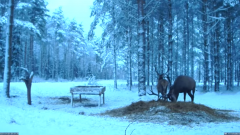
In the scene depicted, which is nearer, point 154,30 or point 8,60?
point 8,60

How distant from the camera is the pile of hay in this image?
838 centimetres

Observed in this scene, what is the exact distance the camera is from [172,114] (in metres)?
8.84

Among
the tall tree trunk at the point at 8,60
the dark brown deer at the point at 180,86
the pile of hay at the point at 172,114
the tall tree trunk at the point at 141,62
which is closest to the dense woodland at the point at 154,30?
the tall tree trunk at the point at 141,62

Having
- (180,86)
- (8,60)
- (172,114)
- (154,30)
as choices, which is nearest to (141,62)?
(180,86)

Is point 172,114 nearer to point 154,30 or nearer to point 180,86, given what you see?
point 180,86

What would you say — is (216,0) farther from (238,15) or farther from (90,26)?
(90,26)

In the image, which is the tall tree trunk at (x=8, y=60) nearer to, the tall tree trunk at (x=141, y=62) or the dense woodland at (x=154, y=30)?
the dense woodland at (x=154, y=30)

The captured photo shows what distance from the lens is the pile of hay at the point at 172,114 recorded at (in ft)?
27.5

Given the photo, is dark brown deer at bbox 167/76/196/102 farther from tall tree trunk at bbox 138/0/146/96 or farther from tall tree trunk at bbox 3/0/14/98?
tall tree trunk at bbox 3/0/14/98

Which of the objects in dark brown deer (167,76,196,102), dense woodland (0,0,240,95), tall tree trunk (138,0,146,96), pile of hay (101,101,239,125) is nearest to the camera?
pile of hay (101,101,239,125)

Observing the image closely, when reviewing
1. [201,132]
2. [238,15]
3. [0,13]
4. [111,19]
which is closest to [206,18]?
[238,15]

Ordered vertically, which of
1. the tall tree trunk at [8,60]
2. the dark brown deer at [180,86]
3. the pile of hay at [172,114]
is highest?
the tall tree trunk at [8,60]

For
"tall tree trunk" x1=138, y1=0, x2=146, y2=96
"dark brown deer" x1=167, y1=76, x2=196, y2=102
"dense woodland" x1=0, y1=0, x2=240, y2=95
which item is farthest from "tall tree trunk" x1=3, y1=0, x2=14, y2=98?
"dark brown deer" x1=167, y1=76, x2=196, y2=102

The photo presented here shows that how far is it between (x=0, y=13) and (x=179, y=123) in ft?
77.3
